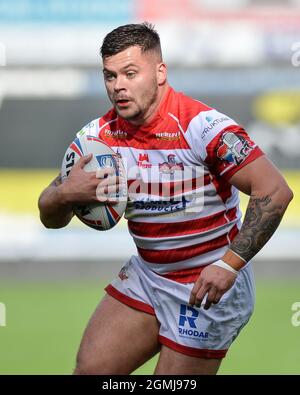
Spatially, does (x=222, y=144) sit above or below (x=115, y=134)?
above

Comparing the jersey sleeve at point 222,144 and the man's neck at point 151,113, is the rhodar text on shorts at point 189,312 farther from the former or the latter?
the man's neck at point 151,113

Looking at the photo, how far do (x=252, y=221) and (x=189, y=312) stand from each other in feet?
2.19

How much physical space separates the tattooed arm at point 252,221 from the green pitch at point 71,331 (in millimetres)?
2380

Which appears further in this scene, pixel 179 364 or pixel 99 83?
pixel 99 83

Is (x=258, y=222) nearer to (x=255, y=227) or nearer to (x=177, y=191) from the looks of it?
(x=255, y=227)

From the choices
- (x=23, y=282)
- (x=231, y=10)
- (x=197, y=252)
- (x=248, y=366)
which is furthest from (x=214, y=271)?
(x=231, y=10)

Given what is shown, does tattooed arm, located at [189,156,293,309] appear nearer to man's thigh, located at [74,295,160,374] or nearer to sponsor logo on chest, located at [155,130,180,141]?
sponsor logo on chest, located at [155,130,180,141]

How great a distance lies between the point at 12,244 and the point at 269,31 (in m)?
4.05

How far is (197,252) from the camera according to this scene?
4766 mm

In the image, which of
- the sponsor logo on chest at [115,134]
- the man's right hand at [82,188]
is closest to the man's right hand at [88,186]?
the man's right hand at [82,188]

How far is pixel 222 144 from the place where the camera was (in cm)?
442

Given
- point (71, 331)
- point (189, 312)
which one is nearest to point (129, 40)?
point (189, 312)
